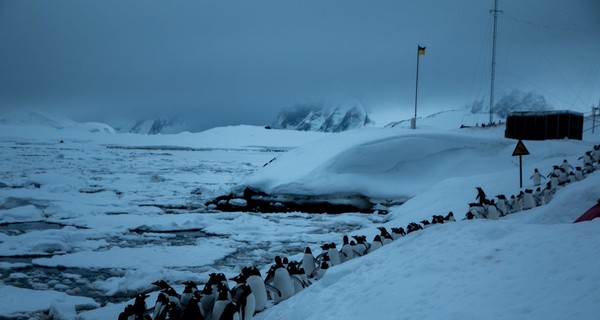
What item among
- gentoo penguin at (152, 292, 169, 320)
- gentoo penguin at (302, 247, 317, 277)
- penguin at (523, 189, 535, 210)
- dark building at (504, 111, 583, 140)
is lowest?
gentoo penguin at (302, 247, 317, 277)

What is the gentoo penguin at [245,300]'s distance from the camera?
5.34 meters

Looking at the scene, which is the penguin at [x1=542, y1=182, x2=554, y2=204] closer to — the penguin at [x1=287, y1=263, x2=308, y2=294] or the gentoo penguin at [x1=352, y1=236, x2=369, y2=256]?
the gentoo penguin at [x1=352, y1=236, x2=369, y2=256]

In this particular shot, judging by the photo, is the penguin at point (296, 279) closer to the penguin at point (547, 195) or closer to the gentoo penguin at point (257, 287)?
the gentoo penguin at point (257, 287)

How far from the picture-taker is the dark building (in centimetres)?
2714

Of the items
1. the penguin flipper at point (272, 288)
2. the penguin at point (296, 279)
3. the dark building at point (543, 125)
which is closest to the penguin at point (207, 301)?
the penguin flipper at point (272, 288)

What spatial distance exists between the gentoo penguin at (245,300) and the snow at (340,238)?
0.96 ft

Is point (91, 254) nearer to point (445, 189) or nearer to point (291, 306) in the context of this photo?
point (291, 306)

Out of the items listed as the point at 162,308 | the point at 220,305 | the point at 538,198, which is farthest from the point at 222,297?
the point at 538,198

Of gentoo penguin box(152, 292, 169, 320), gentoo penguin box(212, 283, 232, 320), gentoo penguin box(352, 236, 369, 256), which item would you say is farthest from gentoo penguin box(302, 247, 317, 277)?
gentoo penguin box(152, 292, 169, 320)

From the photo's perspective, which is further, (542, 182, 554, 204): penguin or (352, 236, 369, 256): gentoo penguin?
(542, 182, 554, 204): penguin

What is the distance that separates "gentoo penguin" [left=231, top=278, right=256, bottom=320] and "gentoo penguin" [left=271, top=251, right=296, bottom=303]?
25.8 inches

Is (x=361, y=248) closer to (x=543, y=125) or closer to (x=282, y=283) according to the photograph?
(x=282, y=283)

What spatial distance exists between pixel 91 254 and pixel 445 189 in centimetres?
1148

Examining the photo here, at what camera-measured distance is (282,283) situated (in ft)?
20.5
